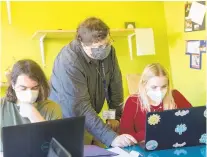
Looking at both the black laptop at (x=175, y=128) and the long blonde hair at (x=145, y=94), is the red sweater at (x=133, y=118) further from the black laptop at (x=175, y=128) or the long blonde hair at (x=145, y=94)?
the black laptop at (x=175, y=128)

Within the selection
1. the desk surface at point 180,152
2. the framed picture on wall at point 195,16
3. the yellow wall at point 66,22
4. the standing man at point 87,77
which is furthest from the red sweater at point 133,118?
the yellow wall at point 66,22

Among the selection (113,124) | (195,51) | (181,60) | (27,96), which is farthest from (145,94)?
(181,60)

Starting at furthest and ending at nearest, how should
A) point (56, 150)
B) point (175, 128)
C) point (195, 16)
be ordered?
point (195, 16) → point (175, 128) → point (56, 150)

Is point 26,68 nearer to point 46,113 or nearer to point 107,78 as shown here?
point 46,113

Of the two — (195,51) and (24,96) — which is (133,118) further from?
(195,51)

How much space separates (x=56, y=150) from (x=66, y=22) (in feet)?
7.94

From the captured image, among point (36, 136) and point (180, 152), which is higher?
point (36, 136)

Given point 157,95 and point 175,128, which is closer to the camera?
point 175,128

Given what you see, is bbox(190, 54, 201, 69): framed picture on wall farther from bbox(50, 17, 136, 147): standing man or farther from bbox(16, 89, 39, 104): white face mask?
bbox(16, 89, 39, 104): white face mask

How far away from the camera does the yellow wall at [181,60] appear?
9.86 feet

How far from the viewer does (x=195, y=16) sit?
3.00 metres

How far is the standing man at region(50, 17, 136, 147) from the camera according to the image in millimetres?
1814

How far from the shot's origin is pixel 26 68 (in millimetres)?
1692

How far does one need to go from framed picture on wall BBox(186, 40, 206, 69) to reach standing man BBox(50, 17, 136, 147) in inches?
48.2
